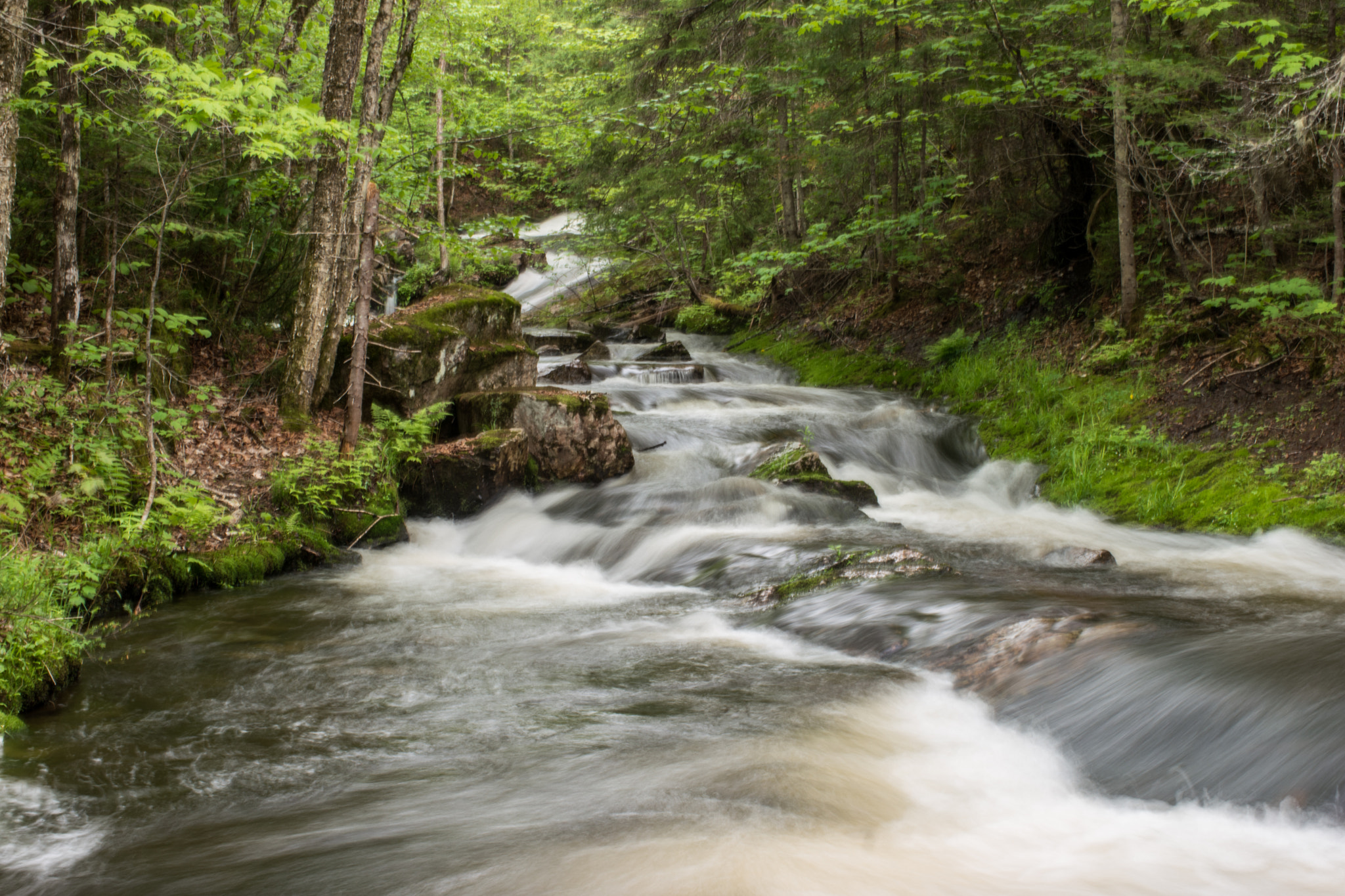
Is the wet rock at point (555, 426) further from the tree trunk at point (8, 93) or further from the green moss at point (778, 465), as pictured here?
the tree trunk at point (8, 93)

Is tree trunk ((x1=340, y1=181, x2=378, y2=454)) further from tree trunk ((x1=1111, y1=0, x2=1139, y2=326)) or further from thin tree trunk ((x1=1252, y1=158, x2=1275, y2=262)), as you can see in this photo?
thin tree trunk ((x1=1252, y1=158, x2=1275, y2=262))

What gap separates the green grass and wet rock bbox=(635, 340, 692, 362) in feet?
15.1

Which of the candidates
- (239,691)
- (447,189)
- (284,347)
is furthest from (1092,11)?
(447,189)

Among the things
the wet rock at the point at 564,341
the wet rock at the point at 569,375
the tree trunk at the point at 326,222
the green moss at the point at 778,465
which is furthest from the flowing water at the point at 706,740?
the wet rock at the point at 564,341

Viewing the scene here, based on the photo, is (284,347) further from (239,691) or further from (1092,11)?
(1092,11)

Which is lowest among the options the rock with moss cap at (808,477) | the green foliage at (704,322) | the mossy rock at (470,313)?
the rock with moss cap at (808,477)

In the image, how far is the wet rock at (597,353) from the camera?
55.1 feet

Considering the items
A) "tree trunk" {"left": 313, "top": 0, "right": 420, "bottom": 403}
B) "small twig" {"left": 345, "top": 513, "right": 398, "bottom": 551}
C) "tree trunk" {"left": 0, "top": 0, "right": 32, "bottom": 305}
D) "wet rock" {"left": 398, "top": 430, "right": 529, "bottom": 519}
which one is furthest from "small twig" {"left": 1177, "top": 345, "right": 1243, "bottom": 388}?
"tree trunk" {"left": 0, "top": 0, "right": 32, "bottom": 305}

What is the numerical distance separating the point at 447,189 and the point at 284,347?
839 inches

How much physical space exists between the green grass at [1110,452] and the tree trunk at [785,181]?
5343 mm

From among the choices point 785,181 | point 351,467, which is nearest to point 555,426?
point 351,467

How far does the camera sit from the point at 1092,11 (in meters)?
10.8

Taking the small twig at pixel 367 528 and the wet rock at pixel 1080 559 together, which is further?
the small twig at pixel 367 528

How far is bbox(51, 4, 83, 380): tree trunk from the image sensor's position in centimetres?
697
